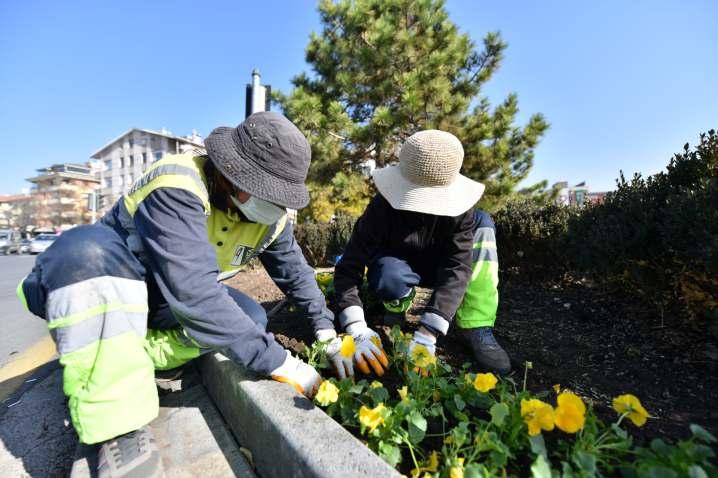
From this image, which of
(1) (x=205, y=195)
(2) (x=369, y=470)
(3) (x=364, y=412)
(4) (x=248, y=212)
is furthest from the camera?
(4) (x=248, y=212)

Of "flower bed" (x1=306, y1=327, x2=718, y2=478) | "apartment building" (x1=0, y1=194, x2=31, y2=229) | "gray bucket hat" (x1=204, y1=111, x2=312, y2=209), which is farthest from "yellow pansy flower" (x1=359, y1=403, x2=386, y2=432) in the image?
"apartment building" (x1=0, y1=194, x2=31, y2=229)

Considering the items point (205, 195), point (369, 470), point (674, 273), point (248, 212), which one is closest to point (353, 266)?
point (248, 212)

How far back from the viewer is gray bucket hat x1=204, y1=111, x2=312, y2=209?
1.45 m

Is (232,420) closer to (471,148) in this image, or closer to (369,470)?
(369,470)

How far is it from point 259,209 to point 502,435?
45.0 inches

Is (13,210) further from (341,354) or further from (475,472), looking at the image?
(475,472)

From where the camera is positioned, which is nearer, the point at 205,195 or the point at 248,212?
the point at 205,195

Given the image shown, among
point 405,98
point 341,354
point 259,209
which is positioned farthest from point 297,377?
point 405,98

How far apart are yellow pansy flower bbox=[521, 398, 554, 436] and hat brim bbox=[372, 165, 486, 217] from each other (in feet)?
2.99

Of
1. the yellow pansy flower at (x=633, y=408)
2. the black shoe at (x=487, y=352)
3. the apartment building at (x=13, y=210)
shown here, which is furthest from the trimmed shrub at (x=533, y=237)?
the apartment building at (x=13, y=210)

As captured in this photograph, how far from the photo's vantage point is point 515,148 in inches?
330

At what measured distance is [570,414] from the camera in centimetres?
93

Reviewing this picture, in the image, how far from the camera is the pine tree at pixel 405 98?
795cm

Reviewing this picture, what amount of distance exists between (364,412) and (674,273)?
5.83 feet
